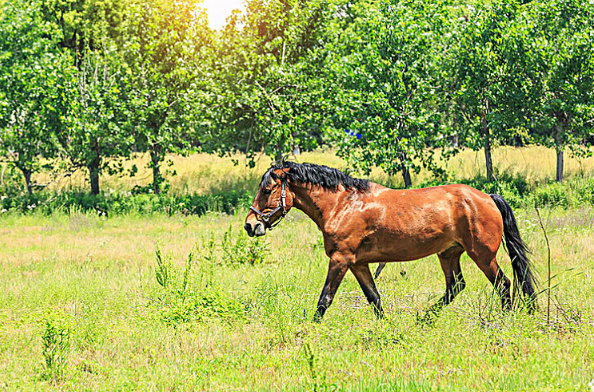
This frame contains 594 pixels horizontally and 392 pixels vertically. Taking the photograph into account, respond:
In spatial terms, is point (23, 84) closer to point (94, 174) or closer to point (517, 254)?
point (94, 174)

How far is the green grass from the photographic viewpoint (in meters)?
5.24

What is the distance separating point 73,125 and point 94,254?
8.16 metres

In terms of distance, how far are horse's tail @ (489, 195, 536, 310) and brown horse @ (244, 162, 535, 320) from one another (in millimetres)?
11

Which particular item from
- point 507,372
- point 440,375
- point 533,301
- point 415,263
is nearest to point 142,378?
point 440,375

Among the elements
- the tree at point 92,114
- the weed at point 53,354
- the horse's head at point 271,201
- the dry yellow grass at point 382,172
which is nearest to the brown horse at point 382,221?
the horse's head at point 271,201

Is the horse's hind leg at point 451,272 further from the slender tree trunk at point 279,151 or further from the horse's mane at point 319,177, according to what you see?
the slender tree trunk at point 279,151

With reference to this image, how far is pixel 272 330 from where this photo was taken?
6.74 meters

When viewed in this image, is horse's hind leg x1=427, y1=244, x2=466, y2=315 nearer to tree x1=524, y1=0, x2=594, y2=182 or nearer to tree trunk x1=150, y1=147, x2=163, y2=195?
tree x1=524, y1=0, x2=594, y2=182

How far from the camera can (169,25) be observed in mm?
20922

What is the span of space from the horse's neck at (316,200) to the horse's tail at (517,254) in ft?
6.85

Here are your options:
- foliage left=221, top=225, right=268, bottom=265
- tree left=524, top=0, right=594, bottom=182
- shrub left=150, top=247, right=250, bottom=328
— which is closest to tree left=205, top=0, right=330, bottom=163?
tree left=524, top=0, right=594, bottom=182

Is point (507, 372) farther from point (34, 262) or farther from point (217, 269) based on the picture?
point (34, 262)

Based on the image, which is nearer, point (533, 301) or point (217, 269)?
point (533, 301)

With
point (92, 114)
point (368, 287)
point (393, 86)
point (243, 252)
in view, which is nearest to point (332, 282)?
point (368, 287)
